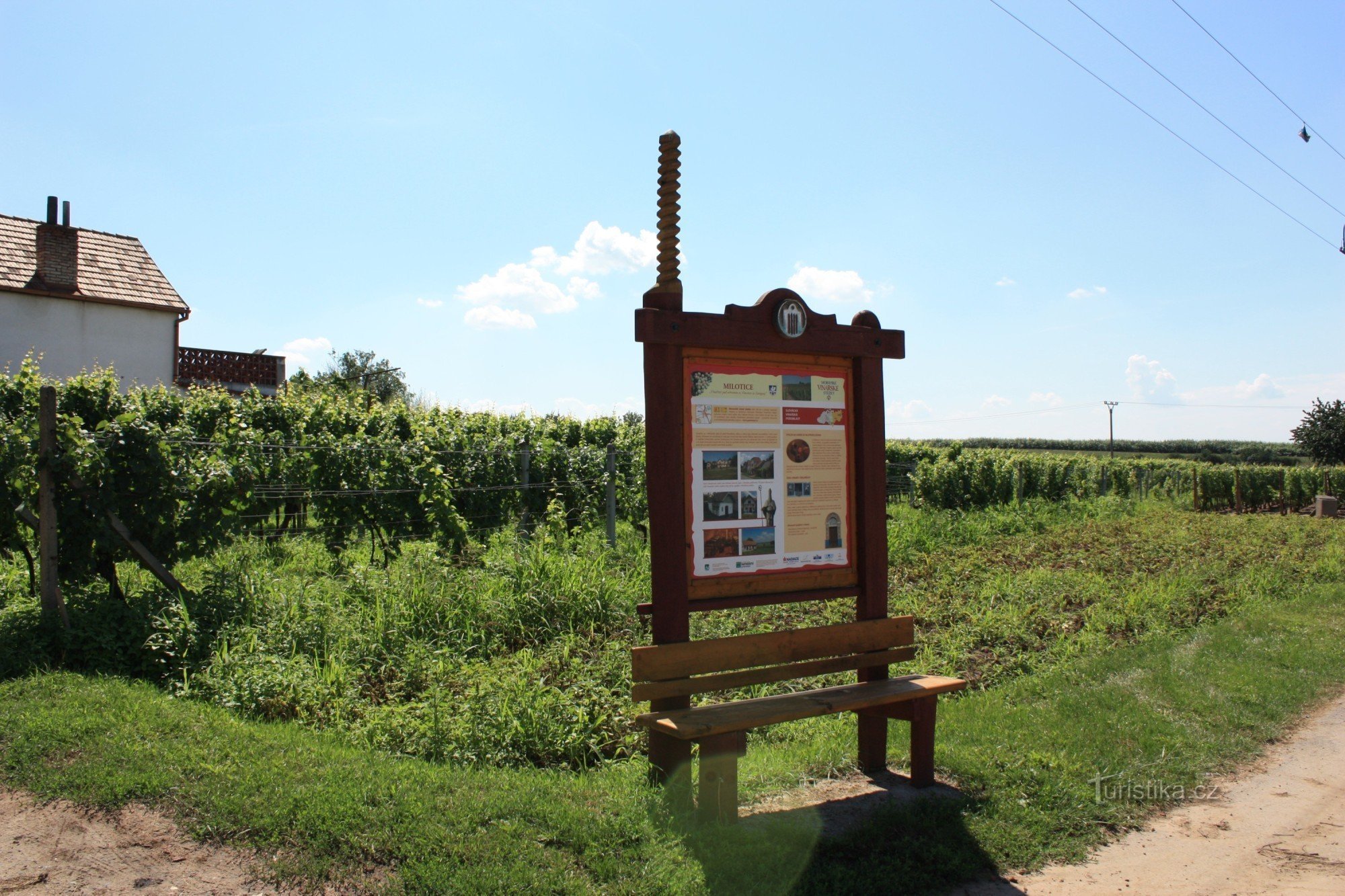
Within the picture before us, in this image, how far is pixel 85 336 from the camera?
22219mm

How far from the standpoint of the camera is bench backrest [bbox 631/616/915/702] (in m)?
4.03

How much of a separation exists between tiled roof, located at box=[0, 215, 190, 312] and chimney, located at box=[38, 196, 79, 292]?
16 centimetres

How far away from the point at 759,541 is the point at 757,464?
0.40 m

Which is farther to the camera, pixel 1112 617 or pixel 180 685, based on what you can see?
pixel 1112 617

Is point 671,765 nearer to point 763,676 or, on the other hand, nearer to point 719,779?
point 719,779

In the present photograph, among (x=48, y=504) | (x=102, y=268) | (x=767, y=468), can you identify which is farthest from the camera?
(x=102, y=268)

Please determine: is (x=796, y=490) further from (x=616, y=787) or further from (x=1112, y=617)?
(x=1112, y=617)

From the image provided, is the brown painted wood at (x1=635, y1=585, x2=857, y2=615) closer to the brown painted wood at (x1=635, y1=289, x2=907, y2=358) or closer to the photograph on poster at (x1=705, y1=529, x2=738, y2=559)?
the photograph on poster at (x1=705, y1=529, x2=738, y2=559)

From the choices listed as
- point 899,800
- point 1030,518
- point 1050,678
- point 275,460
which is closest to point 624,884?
point 899,800

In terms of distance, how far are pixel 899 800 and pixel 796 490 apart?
1.64 m

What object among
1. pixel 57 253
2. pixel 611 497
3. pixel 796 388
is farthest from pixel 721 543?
pixel 57 253

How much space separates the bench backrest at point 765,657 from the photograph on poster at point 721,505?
2.01 feet

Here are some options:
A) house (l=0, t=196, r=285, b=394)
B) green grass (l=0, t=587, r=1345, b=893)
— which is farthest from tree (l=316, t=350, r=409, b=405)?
green grass (l=0, t=587, r=1345, b=893)

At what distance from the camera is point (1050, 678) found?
20.9 feet
